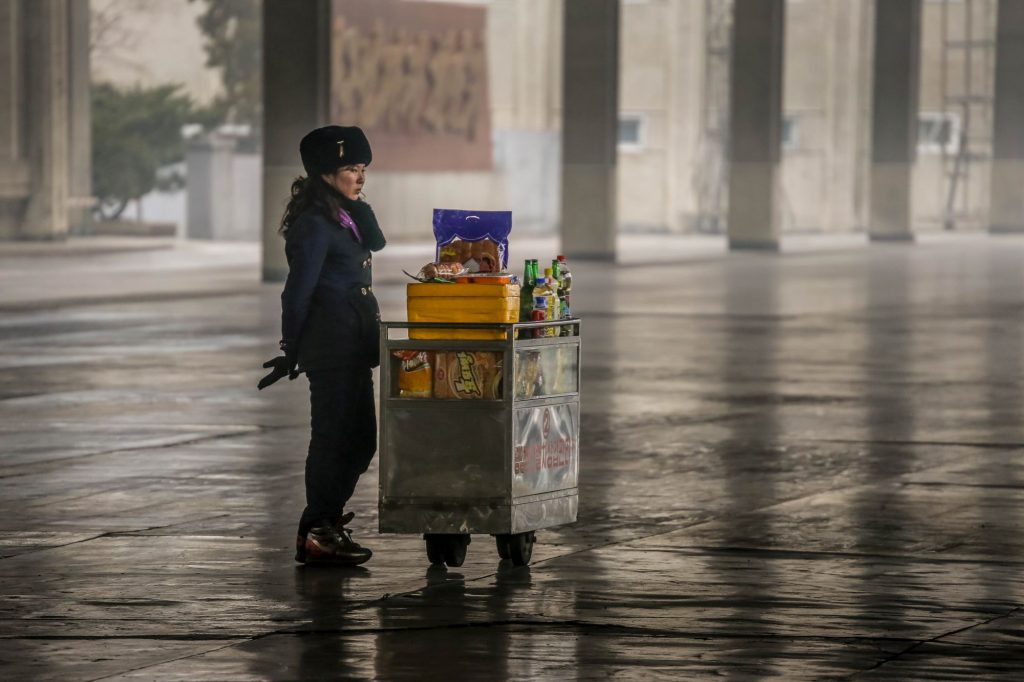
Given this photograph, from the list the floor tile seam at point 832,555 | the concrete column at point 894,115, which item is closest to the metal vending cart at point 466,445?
the floor tile seam at point 832,555

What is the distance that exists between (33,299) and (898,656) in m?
24.3

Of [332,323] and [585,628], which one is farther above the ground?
[332,323]

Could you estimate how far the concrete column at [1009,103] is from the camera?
60.6m

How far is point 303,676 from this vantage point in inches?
295

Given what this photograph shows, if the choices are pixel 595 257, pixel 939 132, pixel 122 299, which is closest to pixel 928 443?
pixel 122 299

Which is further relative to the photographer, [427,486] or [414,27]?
[414,27]

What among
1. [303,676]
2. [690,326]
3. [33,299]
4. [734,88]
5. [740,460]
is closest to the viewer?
[303,676]

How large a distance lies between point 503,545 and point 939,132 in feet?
205

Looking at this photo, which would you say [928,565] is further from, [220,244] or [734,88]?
[220,244]

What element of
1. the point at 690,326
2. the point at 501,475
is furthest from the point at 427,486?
the point at 690,326

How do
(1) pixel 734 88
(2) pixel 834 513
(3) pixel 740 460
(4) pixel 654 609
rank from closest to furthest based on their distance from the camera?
(4) pixel 654 609, (2) pixel 834 513, (3) pixel 740 460, (1) pixel 734 88

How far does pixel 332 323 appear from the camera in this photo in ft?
32.2

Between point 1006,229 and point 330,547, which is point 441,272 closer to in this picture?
point 330,547

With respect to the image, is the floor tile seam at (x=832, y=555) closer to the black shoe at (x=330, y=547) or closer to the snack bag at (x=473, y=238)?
the black shoe at (x=330, y=547)
